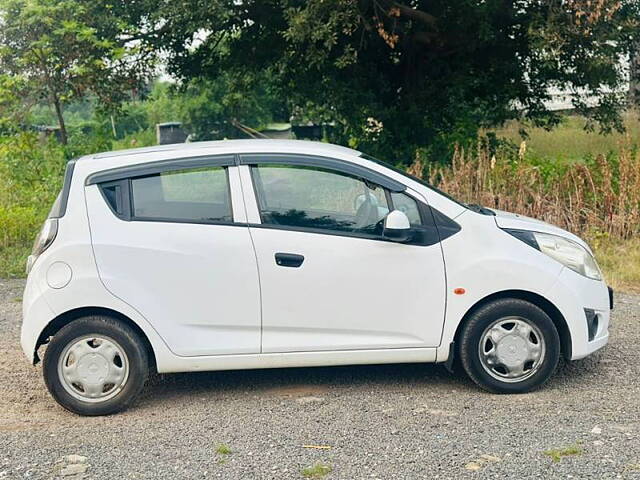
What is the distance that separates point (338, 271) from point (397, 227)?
48 cm

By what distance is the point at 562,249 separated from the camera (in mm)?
6219

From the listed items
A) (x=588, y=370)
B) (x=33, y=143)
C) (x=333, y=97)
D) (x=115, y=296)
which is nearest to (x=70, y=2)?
(x=33, y=143)

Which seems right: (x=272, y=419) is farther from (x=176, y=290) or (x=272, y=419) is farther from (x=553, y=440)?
(x=553, y=440)

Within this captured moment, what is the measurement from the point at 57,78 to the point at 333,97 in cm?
479

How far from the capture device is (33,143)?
16.3m

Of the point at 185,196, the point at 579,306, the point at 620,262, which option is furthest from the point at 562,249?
the point at 620,262

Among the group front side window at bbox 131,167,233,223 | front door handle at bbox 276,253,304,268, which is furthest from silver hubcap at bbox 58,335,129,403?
front door handle at bbox 276,253,304,268

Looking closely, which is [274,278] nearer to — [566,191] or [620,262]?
[620,262]

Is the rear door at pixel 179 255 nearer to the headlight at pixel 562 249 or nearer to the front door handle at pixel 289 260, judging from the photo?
the front door handle at pixel 289 260

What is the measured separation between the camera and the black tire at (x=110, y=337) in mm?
5762

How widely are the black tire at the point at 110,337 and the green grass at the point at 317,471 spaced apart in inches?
59.8

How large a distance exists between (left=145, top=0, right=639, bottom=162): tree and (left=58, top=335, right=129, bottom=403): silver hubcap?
29.4ft

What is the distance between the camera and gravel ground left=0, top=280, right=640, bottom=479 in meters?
4.88

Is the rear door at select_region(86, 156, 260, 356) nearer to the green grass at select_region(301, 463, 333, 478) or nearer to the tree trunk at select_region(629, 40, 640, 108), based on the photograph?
the green grass at select_region(301, 463, 333, 478)
